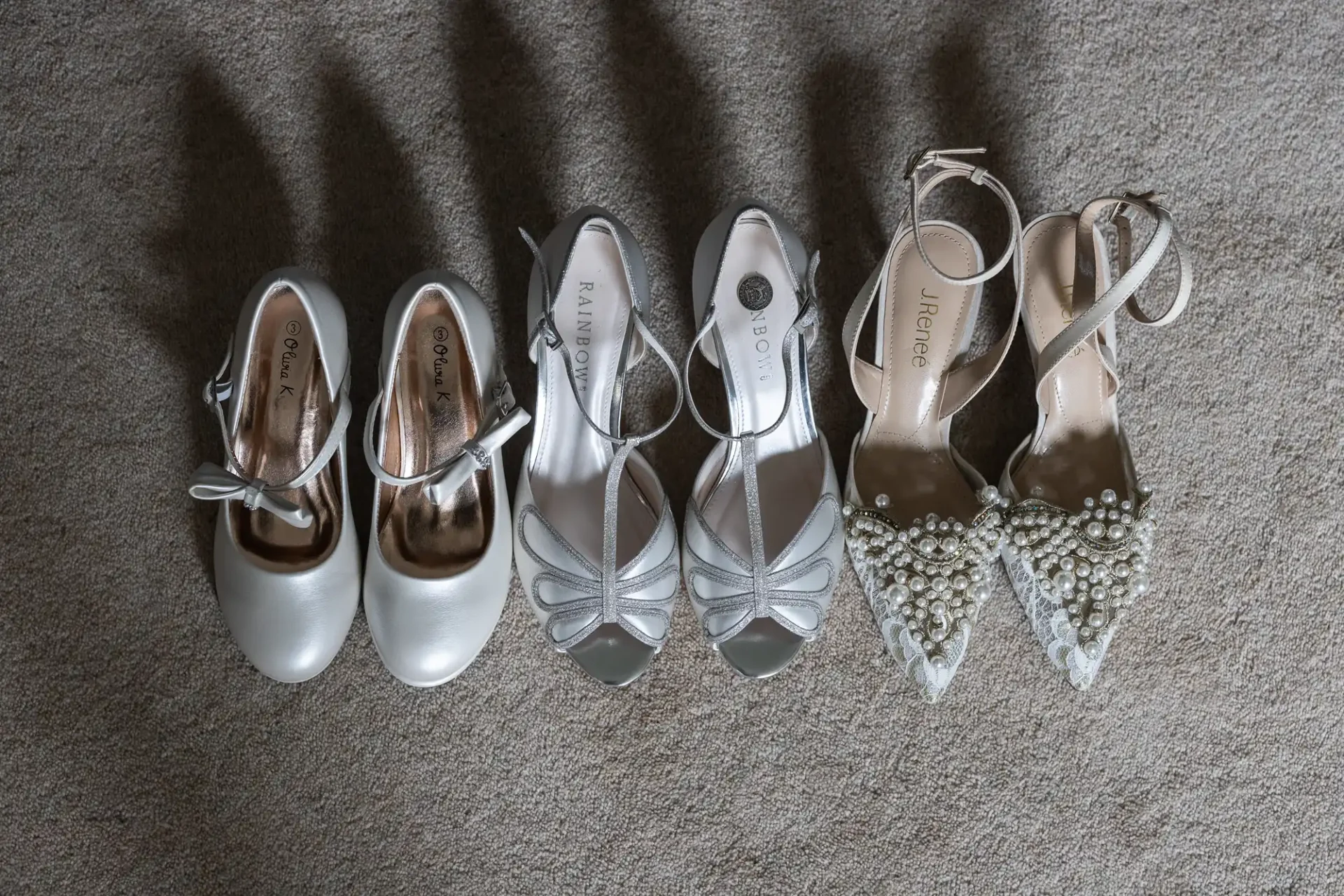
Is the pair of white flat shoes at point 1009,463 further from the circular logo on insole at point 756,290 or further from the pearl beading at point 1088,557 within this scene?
the circular logo on insole at point 756,290

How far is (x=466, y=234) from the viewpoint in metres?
1.15

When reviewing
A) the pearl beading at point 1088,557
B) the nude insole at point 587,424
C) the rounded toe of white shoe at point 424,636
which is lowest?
the pearl beading at point 1088,557

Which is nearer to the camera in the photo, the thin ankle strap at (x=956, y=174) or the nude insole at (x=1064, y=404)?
the thin ankle strap at (x=956, y=174)

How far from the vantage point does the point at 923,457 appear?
111 centimetres

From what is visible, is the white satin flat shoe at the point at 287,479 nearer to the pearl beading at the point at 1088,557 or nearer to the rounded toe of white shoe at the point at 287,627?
the rounded toe of white shoe at the point at 287,627

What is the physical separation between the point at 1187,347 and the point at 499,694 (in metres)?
1.02

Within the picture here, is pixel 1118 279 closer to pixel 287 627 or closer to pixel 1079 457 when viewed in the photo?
pixel 1079 457

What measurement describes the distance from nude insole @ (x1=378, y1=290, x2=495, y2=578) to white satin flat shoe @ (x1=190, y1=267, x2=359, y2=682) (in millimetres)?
60

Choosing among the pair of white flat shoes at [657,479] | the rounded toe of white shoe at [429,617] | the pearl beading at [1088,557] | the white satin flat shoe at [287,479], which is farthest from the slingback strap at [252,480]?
the pearl beading at [1088,557]

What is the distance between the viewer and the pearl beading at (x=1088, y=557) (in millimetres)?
1027

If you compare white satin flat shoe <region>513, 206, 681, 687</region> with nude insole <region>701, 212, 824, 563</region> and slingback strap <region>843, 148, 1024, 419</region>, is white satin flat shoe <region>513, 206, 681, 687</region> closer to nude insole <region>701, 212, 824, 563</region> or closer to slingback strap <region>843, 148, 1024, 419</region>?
nude insole <region>701, 212, 824, 563</region>

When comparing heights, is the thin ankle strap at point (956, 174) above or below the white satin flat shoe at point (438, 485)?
above

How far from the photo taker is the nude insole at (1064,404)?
3.60 feet

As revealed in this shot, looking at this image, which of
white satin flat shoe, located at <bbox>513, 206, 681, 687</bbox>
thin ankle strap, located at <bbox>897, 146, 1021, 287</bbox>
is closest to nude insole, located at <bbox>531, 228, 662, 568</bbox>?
white satin flat shoe, located at <bbox>513, 206, 681, 687</bbox>
